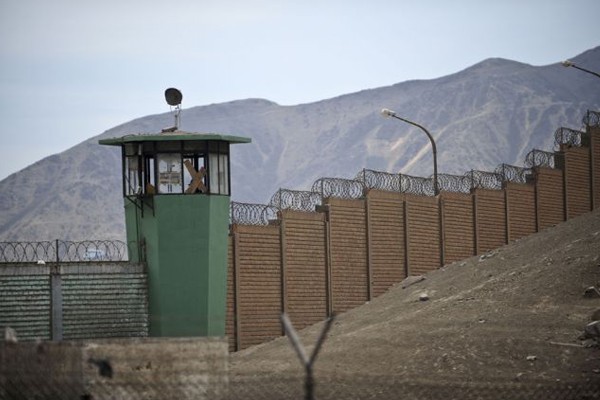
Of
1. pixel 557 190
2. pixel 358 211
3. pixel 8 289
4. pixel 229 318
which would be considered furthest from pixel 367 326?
pixel 557 190

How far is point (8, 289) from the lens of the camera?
2519cm

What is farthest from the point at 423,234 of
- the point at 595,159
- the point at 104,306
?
the point at 104,306

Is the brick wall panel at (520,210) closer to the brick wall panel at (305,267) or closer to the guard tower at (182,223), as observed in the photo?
the brick wall panel at (305,267)

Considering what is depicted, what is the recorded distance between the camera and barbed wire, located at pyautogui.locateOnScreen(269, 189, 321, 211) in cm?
3120

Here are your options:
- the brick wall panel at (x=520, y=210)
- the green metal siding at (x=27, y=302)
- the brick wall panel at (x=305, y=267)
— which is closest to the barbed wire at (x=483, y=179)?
the brick wall panel at (x=520, y=210)

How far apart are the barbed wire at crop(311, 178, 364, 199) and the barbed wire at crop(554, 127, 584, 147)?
1056 cm

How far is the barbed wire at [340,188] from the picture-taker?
32.8 m

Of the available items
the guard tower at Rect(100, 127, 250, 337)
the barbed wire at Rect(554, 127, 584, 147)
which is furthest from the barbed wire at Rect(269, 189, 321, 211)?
the barbed wire at Rect(554, 127, 584, 147)

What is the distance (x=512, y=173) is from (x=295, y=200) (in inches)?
451

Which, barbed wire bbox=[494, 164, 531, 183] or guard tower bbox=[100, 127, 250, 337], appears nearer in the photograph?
guard tower bbox=[100, 127, 250, 337]

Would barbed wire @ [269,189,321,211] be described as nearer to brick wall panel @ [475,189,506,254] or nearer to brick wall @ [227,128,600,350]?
brick wall @ [227,128,600,350]

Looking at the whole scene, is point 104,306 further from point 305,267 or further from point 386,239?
point 386,239

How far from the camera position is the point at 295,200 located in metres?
31.8

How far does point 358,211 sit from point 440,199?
3.85 meters
